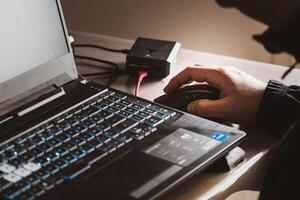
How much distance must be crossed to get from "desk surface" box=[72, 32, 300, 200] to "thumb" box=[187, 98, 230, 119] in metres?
0.05

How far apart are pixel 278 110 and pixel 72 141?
0.36 m

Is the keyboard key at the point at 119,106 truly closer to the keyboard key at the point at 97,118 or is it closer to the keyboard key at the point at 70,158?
the keyboard key at the point at 97,118

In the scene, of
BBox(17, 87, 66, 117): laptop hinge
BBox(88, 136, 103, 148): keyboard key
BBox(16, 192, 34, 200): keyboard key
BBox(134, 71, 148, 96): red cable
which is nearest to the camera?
BBox(16, 192, 34, 200): keyboard key

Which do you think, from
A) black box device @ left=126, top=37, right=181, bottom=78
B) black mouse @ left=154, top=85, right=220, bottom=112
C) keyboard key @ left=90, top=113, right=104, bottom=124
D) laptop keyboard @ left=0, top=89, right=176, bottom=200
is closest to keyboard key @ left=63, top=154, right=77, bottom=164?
laptop keyboard @ left=0, top=89, right=176, bottom=200

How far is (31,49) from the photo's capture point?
98 centimetres

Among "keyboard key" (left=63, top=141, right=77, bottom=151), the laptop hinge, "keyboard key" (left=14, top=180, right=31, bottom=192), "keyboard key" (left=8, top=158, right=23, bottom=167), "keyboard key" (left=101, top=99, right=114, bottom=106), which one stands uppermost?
the laptop hinge

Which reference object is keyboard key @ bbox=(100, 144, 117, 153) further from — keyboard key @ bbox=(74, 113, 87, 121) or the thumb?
the thumb

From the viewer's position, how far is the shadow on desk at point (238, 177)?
791mm

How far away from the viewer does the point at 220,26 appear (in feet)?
5.05

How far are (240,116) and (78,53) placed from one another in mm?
508

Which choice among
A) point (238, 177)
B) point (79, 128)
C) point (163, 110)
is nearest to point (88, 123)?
point (79, 128)

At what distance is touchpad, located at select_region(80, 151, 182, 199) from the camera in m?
0.73

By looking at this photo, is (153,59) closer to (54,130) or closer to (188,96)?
(188,96)

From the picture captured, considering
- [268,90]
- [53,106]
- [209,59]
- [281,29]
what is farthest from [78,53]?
[281,29]
